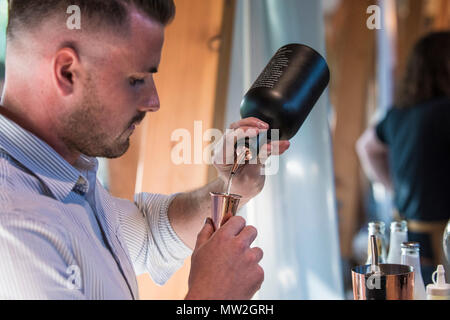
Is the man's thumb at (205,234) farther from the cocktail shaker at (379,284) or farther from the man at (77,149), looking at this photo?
the cocktail shaker at (379,284)

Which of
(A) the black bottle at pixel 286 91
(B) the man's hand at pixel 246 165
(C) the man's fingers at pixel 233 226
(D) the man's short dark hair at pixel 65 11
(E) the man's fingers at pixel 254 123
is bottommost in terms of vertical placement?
(C) the man's fingers at pixel 233 226

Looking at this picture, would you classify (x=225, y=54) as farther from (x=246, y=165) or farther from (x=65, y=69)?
(x=65, y=69)

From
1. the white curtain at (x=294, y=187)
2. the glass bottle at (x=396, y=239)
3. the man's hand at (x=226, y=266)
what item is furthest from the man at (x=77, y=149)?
the white curtain at (x=294, y=187)

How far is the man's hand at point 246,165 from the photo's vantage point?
0.91 metres

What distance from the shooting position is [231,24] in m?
1.38

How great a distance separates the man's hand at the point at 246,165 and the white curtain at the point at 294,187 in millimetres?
212

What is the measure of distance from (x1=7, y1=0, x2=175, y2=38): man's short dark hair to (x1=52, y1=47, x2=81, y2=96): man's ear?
0.06 metres

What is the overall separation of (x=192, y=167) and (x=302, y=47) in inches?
17.0

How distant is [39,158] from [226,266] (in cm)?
33

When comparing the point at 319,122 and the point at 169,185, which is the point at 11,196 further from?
the point at 319,122

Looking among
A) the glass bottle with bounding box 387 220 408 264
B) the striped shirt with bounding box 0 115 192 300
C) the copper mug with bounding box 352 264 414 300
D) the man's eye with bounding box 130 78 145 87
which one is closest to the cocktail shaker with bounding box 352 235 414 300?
the copper mug with bounding box 352 264 414 300

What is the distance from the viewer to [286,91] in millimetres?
898

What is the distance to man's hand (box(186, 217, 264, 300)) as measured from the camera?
0.72 metres
